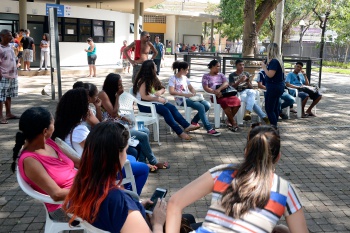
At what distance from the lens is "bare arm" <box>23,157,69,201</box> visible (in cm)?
284

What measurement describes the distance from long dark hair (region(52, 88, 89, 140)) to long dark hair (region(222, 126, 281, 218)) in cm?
194

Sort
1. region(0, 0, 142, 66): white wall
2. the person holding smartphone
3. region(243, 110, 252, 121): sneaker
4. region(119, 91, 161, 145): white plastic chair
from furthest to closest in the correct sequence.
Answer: region(0, 0, 142, 66): white wall < region(243, 110, 252, 121): sneaker < region(119, 91, 161, 145): white plastic chair < the person holding smartphone

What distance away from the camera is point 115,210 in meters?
2.14

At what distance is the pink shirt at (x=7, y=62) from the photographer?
25.3ft

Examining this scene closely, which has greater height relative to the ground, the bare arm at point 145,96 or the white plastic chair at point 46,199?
the bare arm at point 145,96

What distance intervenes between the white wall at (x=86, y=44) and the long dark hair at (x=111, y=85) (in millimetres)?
14530

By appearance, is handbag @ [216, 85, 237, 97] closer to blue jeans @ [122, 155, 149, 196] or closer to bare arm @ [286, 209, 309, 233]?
blue jeans @ [122, 155, 149, 196]

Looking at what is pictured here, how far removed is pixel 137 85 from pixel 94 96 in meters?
2.07

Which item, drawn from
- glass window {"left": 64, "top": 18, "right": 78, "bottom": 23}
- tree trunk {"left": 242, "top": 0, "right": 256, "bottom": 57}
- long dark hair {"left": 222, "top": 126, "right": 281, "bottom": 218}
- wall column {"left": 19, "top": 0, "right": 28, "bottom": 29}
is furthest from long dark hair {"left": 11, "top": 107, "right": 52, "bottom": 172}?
glass window {"left": 64, "top": 18, "right": 78, "bottom": 23}

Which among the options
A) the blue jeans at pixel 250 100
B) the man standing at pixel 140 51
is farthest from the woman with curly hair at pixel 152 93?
the man standing at pixel 140 51

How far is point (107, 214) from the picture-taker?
216 cm

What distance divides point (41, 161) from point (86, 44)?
18932mm

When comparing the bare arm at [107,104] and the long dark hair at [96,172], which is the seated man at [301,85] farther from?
the long dark hair at [96,172]

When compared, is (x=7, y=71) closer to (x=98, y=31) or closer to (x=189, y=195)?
(x=189, y=195)
